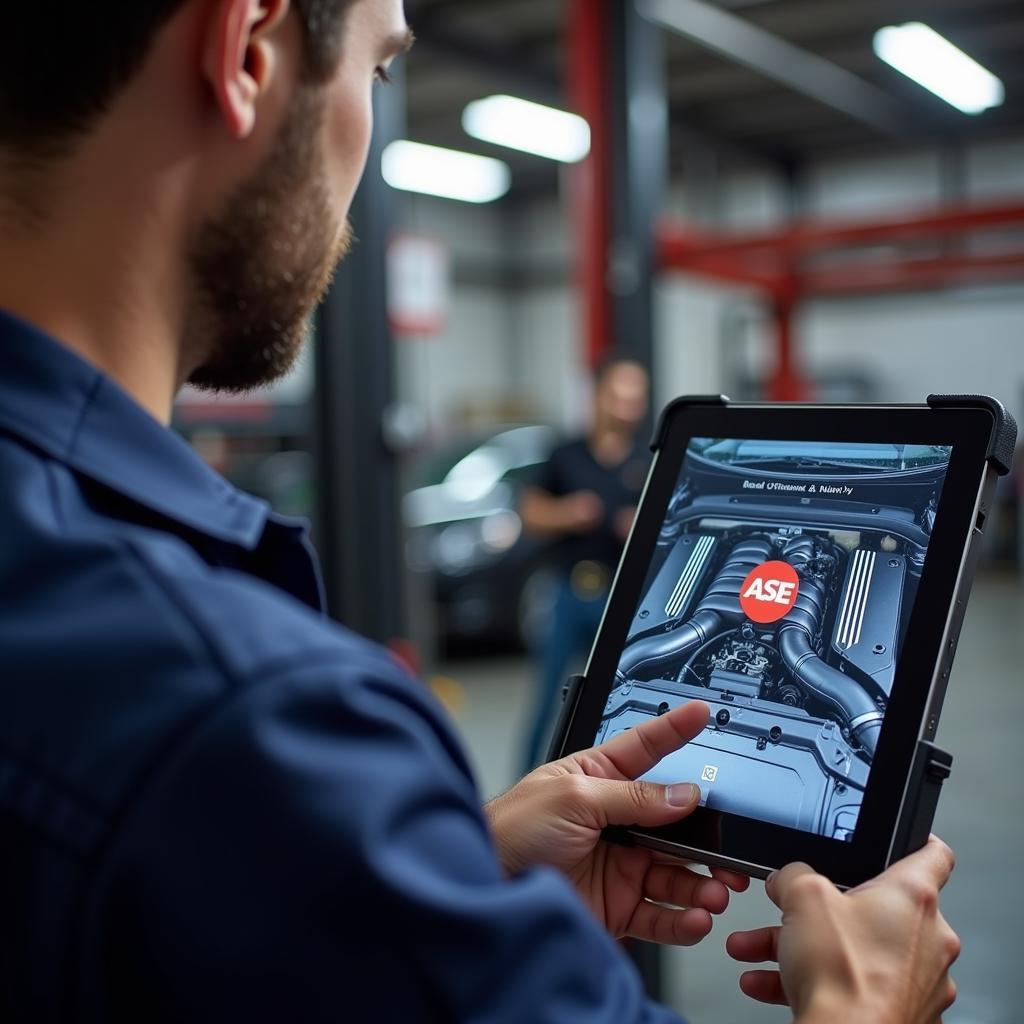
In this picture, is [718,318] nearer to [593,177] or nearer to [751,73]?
[751,73]

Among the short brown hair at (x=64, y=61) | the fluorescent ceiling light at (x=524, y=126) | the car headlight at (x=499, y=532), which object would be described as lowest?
the car headlight at (x=499, y=532)

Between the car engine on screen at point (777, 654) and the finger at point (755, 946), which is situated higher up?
the car engine on screen at point (777, 654)

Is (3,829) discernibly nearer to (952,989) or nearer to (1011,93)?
(952,989)

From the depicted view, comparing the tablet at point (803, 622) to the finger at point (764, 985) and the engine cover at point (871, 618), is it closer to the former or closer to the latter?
the engine cover at point (871, 618)

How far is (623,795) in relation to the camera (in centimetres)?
80

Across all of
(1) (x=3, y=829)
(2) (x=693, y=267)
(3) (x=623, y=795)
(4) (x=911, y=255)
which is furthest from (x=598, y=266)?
(1) (x=3, y=829)

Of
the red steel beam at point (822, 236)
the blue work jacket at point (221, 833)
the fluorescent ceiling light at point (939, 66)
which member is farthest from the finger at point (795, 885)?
the red steel beam at point (822, 236)

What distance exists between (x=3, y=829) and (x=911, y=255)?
4.74 metres

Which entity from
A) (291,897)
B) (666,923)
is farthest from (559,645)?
(291,897)

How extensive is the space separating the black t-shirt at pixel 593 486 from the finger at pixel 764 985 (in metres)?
2.58

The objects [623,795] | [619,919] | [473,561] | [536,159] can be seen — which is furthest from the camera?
[536,159]

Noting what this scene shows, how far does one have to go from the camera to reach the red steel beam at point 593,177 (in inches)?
169

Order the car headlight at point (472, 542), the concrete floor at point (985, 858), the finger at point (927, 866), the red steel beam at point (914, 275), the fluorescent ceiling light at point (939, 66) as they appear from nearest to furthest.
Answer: the finger at point (927, 866), the concrete floor at point (985, 858), the fluorescent ceiling light at point (939, 66), the red steel beam at point (914, 275), the car headlight at point (472, 542)

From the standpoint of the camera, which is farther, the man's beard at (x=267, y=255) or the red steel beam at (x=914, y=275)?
the red steel beam at (x=914, y=275)
